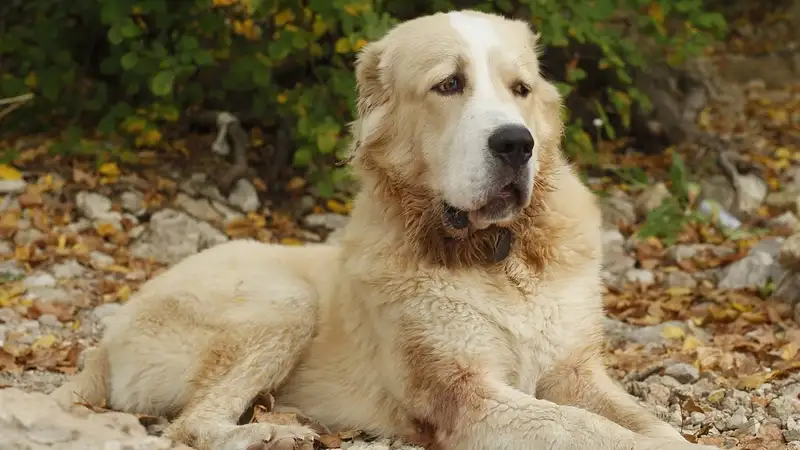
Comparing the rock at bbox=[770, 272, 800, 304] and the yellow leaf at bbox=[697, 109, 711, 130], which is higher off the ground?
the rock at bbox=[770, 272, 800, 304]

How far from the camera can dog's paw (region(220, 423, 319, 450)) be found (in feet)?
10.3

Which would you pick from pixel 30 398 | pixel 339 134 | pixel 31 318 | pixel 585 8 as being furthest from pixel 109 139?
pixel 30 398

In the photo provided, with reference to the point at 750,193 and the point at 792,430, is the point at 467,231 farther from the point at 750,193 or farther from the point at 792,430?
the point at 750,193

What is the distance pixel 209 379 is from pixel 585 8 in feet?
12.9

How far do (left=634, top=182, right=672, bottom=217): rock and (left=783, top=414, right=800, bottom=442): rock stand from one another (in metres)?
4.08

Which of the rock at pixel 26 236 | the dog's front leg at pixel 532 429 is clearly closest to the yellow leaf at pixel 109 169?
the rock at pixel 26 236

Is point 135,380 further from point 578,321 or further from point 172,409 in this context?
point 578,321

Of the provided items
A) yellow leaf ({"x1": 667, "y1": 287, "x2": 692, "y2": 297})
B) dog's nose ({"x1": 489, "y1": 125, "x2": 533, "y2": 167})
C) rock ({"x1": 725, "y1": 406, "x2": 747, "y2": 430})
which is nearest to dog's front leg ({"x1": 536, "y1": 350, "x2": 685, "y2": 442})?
rock ({"x1": 725, "y1": 406, "x2": 747, "y2": 430})

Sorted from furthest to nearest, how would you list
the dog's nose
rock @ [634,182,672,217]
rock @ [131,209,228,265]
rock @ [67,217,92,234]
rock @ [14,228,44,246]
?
rock @ [634,182,672,217]
rock @ [67,217,92,234]
rock @ [131,209,228,265]
rock @ [14,228,44,246]
the dog's nose

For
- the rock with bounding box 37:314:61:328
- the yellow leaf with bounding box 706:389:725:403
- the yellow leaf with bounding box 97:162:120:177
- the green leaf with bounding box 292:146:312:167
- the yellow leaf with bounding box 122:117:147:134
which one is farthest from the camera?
the yellow leaf with bounding box 122:117:147:134

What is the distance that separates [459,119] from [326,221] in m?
3.99

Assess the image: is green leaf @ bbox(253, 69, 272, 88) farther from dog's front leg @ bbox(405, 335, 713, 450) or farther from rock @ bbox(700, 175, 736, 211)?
dog's front leg @ bbox(405, 335, 713, 450)

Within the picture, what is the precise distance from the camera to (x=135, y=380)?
3.71m

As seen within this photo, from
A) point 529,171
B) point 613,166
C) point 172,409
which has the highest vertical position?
point 529,171
